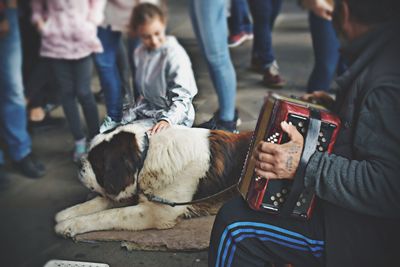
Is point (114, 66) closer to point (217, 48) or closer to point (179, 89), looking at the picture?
point (217, 48)

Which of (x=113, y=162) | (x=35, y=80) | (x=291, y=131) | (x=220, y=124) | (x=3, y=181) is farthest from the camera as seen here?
(x=35, y=80)

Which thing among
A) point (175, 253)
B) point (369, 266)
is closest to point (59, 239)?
point (175, 253)

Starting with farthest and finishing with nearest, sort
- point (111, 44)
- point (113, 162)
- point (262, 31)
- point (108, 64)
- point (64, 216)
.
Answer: point (262, 31) → point (111, 44) → point (108, 64) → point (64, 216) → point (113, 162)

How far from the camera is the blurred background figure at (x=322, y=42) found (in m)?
3.13

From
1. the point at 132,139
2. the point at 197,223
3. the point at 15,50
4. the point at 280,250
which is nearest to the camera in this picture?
the point at 280,250

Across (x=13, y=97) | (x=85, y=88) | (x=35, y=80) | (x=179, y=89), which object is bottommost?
(x=35, y=80)

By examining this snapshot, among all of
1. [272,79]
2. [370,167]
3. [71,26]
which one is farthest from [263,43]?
[370,167]

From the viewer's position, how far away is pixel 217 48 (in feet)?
8.80

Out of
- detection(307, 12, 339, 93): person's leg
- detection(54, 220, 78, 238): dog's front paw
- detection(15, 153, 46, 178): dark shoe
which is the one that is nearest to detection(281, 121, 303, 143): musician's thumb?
detection(54, 220, 78, 238): dog's front paw

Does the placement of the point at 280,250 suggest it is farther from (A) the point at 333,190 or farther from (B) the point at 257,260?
(A) the point at 333,190

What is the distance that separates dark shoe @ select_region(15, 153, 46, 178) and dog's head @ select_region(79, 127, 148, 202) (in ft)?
4.97

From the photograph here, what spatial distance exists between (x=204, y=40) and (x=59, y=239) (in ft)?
4.37

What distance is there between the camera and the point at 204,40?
2.62m

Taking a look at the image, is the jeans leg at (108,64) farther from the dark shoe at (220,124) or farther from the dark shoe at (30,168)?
the dark shoe at (30,168)
